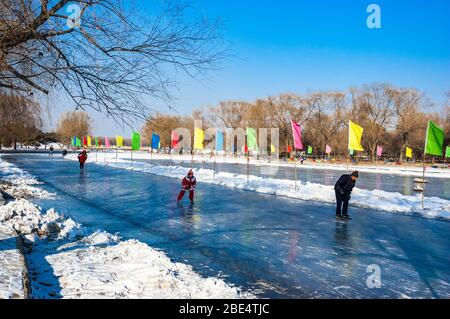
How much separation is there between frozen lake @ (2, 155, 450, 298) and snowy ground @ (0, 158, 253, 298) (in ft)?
1.97

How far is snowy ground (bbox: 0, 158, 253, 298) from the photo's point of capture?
179 inches

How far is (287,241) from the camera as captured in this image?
25.8 feet

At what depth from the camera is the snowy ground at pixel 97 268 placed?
4547 mm

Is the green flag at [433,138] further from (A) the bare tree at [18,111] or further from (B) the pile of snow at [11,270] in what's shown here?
(B) the pile of snow at [11,270]

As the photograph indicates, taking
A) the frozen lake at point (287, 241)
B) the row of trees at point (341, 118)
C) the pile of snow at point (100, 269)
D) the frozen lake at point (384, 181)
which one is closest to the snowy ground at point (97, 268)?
the pile of snow at point (100, 269)

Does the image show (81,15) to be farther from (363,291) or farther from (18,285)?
(363,291)

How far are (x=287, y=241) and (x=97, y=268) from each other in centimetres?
412

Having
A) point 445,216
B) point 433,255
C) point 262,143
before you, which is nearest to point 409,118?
point 262,143

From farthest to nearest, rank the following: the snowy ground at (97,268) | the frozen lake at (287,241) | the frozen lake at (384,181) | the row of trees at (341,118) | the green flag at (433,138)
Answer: the row of trees at (341,118) < the frozen lake at (384,181) < the green flag at (433,138) < the frozen lake at (287,241) < the snowy ground at (97,268)

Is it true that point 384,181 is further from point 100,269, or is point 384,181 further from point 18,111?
point 100,269

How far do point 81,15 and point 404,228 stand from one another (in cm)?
916

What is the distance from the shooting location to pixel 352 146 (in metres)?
17.7

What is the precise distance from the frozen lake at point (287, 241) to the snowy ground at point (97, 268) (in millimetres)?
601
